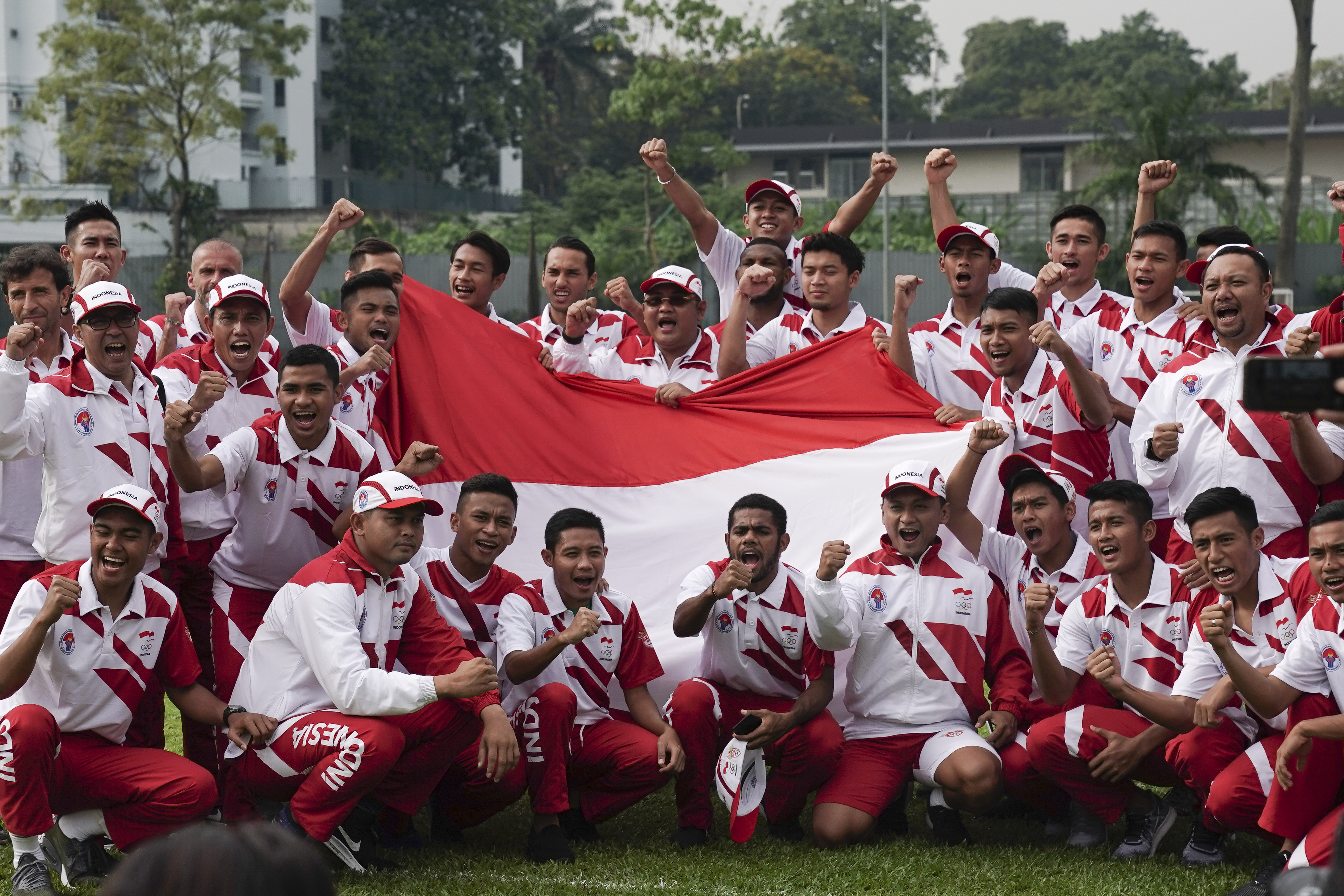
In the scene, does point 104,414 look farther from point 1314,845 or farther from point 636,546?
point 1314,845

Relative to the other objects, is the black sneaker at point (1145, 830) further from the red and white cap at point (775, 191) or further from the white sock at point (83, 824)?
the white sock at point (83, 824)

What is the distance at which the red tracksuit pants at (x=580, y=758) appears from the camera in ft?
21.9

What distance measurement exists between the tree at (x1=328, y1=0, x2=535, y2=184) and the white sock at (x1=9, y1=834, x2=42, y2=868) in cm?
4772

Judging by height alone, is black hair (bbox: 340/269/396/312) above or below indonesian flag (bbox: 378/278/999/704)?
above

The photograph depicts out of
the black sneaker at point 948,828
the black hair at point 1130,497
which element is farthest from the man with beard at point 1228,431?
the black sneaker at point 948,828

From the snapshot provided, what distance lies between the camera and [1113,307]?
818 cm

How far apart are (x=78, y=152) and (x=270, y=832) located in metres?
40.3

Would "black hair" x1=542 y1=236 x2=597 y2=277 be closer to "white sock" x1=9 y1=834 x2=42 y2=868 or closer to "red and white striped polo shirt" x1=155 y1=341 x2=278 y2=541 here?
"red and white striped polo shirt" x1=155 y1=341 x2=278 y2=541

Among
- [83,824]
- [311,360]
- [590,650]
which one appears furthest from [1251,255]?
[83,824]

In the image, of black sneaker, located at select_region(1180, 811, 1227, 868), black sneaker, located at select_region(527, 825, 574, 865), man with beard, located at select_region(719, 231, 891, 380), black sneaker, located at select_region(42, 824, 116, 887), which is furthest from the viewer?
man with beard, located at select_region(719, 231, 891, 380)

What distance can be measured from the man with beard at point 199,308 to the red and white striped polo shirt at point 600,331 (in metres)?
2.03

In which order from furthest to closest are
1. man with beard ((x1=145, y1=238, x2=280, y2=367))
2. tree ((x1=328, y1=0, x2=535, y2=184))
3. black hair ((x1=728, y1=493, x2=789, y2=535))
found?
tree ((x1=328, y1=0, x2=535, y2=184)) → man with beard ((x1=145, y1=238, x2=280, y2=367)) → black hair ((x1=728, y1=493, x2=789, y2=535))

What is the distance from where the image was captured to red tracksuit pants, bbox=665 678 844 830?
6.86m

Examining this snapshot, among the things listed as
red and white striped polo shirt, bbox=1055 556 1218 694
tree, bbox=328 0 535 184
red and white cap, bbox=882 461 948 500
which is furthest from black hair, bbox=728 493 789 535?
tree, bbox=328 0 535 184
